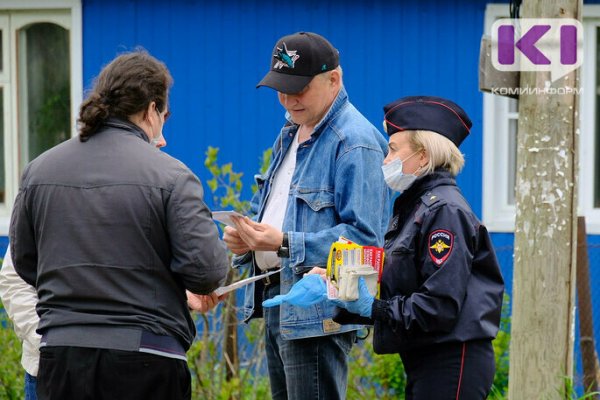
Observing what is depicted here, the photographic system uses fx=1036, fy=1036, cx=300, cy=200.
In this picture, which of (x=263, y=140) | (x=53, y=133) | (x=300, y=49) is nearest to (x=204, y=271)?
(x=300, y=49)

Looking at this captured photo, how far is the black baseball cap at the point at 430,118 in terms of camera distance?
3.51 metres

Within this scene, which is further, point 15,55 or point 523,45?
point 15,55

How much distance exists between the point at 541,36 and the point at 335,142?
1184 mm

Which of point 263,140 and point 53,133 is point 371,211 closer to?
point 263,140

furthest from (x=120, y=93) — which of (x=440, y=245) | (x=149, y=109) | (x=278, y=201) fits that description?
(x=440, y=245)

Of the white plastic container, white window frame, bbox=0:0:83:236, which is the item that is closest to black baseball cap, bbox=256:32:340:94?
the white plastic container

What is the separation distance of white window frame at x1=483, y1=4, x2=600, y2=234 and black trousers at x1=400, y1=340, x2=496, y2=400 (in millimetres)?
4169

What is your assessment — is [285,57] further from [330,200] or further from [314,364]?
[314,364]

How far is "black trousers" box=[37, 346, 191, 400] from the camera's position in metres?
3.18

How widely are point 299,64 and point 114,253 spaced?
1.22m

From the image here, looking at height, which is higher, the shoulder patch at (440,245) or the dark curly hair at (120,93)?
the dark curly hair at (120,93)

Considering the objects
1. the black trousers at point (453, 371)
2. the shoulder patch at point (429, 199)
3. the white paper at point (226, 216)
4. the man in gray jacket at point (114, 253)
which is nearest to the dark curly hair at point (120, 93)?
the man in gray jacket at point (114, 253)

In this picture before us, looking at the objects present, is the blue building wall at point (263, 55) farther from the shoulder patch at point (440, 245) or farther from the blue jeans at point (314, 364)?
the shoulder patch at point (440, 245)

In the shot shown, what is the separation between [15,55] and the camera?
791 cm
